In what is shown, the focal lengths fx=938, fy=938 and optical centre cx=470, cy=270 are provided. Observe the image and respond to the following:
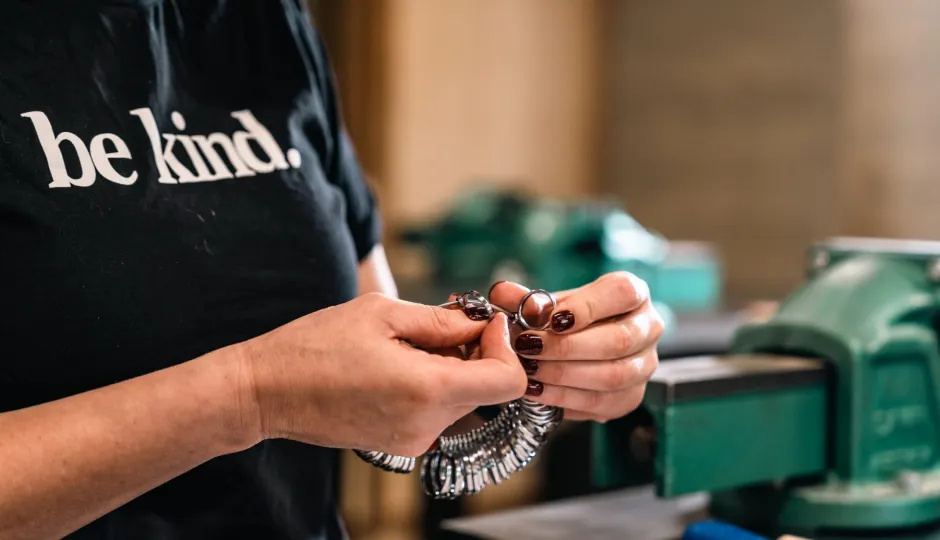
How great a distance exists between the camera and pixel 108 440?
607 millimetres

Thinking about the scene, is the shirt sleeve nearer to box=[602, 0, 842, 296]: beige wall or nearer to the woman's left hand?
the woman's left hand

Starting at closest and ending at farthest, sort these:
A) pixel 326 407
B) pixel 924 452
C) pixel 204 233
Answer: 1. pixel 326 407
2. pixel 204 233
3. pixel 924 452

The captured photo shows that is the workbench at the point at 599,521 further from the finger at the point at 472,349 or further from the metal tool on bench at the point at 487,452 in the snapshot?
the finger at the point at 472,349

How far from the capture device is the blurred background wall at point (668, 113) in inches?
117

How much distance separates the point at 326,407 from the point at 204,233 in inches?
8.8

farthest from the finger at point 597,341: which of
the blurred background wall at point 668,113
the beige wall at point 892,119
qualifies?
the beige wall at point 892,119

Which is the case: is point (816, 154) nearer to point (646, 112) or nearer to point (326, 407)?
point (646, 112)

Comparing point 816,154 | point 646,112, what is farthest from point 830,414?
point 646,112

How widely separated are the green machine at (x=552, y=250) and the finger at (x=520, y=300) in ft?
4.93

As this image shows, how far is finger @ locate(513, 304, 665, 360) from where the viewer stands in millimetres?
710

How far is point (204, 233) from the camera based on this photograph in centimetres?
76

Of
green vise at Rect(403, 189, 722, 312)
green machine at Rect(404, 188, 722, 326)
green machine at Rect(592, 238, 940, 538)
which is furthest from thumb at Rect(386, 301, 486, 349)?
green vise at Rect(403, 189, 722, 312)

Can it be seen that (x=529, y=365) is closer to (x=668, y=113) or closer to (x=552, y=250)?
(x=552, y=250)

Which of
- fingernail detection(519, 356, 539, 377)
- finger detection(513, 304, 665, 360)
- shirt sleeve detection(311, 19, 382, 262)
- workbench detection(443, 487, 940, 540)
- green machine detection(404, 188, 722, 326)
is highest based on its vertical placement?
shirt sleeve detection(311, 19, 382, 262)
